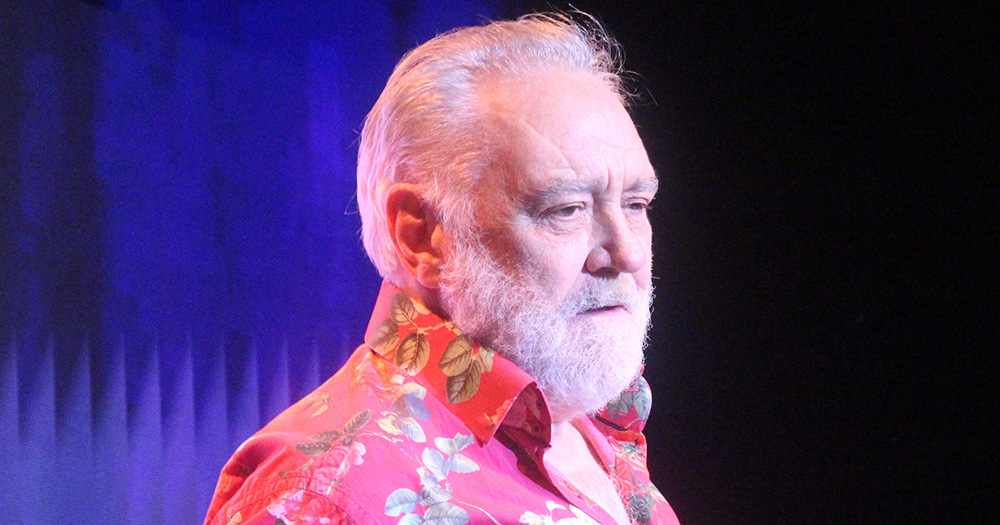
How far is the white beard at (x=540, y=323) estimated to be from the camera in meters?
1.20

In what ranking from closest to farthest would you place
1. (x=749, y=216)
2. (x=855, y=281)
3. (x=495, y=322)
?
1. (x=495, y=322)
2. (x=855, y=281)
3. (x=749, y=216)

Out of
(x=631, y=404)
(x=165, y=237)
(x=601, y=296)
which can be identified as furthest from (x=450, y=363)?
(x=165, y=237)

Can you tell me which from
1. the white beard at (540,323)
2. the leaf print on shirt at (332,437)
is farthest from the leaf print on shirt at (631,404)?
the leaf print on shirt at (332,437)

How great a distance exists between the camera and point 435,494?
1.00 metres

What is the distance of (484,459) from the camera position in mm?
1085

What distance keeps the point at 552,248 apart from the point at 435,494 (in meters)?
0.39

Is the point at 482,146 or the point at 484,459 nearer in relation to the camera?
the point at 484,459

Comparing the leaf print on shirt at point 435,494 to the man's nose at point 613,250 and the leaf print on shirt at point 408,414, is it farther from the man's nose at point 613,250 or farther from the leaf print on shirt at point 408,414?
the man's nose at point 613,250

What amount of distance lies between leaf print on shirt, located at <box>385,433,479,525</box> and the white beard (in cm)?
18

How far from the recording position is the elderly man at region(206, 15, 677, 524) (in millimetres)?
1035

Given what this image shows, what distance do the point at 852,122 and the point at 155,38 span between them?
1658 millimetres

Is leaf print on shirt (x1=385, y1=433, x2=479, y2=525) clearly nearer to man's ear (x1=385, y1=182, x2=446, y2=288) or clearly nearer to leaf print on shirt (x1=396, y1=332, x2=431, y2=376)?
leaf print on shirt (x1=396, y1=332, x2=431, y2=376)

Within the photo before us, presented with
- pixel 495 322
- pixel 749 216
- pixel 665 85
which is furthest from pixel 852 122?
pixel 495 322

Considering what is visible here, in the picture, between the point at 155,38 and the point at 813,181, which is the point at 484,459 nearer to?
the point at 155,38
